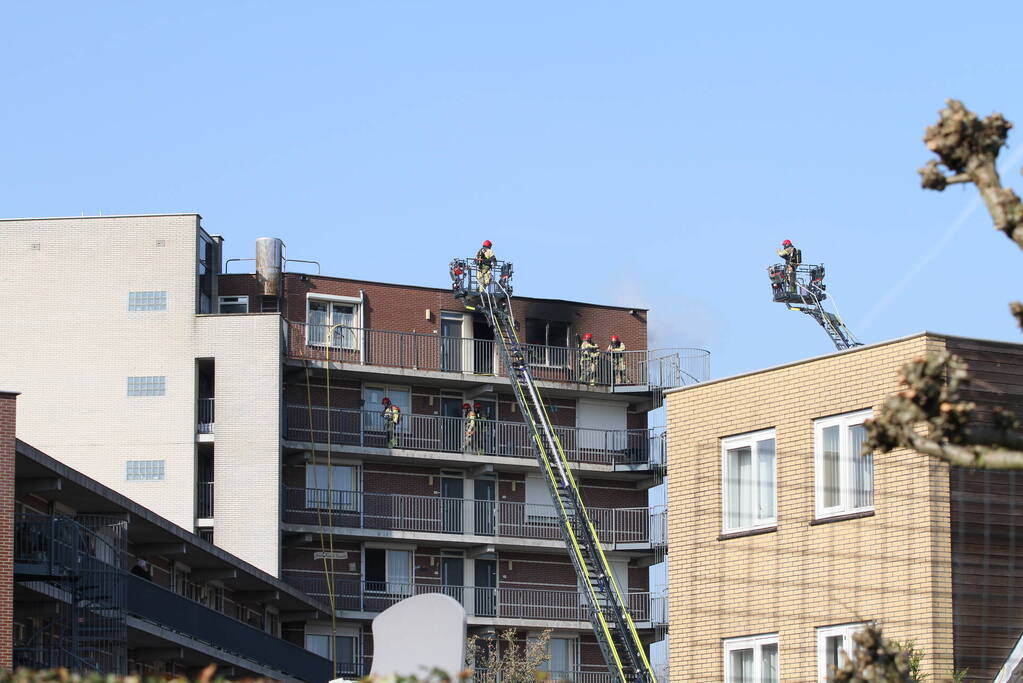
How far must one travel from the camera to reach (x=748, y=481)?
28.1 metres

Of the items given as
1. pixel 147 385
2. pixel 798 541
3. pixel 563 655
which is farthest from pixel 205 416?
pixel 798 541

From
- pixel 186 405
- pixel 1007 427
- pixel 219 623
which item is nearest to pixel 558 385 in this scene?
pixel 186 405

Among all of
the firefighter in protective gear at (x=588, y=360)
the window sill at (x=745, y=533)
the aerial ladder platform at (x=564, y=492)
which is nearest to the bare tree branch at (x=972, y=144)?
the window sill at (x=745, y=533)

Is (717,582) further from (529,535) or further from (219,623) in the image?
(529,535)

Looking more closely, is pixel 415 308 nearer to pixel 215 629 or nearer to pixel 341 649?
pixel 341 649

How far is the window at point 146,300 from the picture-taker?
63.2 metres

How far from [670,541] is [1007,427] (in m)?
17.9

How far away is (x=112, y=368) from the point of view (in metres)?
62.9

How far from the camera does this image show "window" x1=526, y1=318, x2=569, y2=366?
69688 mm

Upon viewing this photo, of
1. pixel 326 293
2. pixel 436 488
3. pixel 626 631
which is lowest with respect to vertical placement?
pixel 626 631

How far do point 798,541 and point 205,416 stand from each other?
127 feet

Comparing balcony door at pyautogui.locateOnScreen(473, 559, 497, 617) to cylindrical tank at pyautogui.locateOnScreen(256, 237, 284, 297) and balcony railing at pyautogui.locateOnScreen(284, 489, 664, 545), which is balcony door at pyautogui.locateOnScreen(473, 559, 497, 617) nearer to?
balcony railing at pyautogui.locateOnScreen(284, 489, 664, 545)

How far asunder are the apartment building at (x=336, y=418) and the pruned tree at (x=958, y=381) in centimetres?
5166

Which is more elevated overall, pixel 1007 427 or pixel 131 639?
pixel 1007 427
